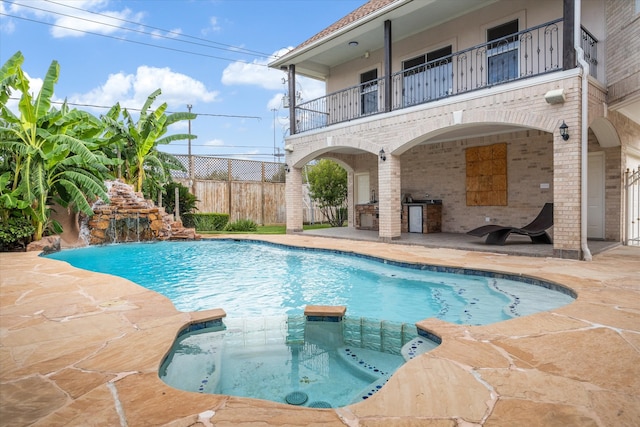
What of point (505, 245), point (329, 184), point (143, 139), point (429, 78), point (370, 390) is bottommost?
point (370, 390)

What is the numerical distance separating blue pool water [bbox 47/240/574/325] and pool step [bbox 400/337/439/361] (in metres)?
0.99

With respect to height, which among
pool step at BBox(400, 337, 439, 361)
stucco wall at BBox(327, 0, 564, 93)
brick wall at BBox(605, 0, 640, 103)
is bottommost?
pool step at BBox(400, 337, 439, 361)

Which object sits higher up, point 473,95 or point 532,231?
point 473,95

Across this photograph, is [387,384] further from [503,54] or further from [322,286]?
[503,54]

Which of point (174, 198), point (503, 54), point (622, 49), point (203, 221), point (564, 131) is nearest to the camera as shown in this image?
point (564, 131)

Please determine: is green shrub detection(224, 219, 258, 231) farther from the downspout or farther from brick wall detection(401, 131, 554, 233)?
the downspout

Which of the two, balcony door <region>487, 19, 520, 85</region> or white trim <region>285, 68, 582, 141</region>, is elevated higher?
balcony door <region>487, 19, 520, 85</region>

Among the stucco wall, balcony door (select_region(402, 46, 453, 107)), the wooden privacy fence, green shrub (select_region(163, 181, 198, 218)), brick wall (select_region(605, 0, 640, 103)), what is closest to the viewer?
brick wall (select_region(605, 0, 640, 103))

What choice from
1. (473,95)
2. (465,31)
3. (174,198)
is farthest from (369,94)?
(174,198)

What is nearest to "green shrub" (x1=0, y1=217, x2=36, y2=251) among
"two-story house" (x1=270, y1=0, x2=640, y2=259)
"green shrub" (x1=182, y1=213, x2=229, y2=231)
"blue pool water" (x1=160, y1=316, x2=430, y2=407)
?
"green shrub" (x1=182, y1=213, x2=229, y2=231)

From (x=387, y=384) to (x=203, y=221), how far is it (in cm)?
1467

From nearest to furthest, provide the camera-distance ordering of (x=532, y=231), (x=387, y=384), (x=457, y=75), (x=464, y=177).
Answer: (x=387, y=384)
(x=532, y=231)
(x=457, y=75)
(x=464, y=177)

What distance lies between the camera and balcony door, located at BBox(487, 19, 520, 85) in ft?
34.3

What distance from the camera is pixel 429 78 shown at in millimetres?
12227
